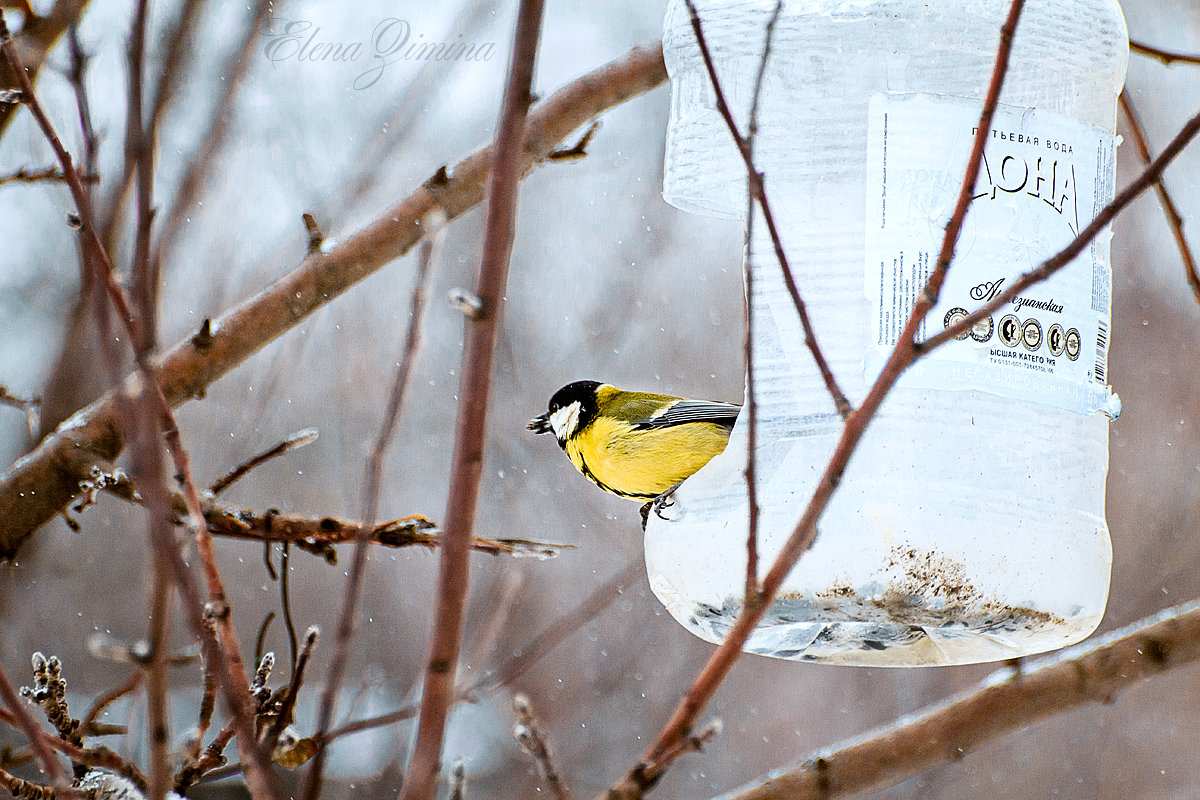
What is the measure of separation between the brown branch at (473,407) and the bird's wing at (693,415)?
50.8 inches

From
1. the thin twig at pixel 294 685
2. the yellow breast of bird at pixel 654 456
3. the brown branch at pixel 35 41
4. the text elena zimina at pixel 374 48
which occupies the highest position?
the text elena zimina at pixel 374 48

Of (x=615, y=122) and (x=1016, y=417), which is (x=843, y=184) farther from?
(x=615, y=122)

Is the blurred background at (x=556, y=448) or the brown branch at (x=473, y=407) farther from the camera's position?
the blurred background at (x=556, y=448)

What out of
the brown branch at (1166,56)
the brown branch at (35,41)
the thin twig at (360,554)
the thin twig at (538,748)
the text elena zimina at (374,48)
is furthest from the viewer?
the text elena zimina at (374,48)

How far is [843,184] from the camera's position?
2023 millimetres

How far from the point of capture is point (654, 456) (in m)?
2.17

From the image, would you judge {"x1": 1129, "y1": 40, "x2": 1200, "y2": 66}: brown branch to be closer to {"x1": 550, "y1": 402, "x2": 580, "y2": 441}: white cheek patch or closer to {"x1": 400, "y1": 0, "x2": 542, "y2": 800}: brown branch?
{"x1": 550, "y1": 402, "x2": 580, "y2": 441}: white cheek patch

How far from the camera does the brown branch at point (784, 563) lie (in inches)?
38.1

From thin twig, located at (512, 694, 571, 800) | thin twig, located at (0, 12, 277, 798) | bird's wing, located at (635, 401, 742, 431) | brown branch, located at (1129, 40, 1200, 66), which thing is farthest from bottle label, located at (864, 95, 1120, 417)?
thin twig, located at (0, 12, 277, 798)

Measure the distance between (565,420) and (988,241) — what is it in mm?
913

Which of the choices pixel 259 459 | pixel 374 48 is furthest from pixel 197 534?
pixel 374 48

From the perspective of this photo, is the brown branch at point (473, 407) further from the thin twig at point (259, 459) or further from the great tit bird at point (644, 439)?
the great tit bird at point (644, 439)

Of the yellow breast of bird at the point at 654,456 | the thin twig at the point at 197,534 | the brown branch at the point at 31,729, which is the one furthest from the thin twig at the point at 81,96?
the yellow breast of bird at the point at 654,456

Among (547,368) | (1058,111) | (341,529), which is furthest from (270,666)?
(547,368)
